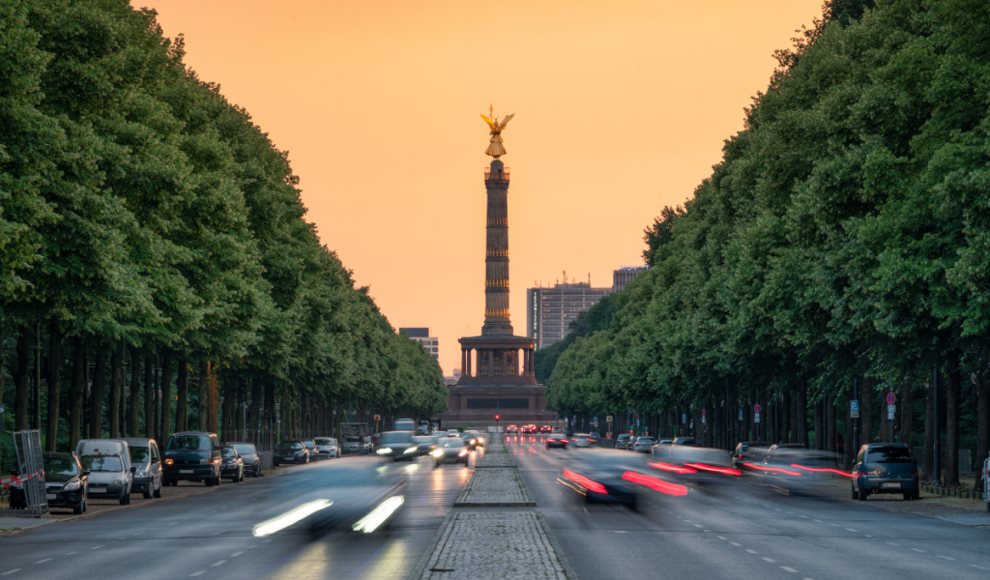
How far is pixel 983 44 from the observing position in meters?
28.6

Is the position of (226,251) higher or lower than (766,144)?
lower

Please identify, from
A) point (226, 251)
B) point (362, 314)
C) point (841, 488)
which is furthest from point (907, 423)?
point (362, 314)

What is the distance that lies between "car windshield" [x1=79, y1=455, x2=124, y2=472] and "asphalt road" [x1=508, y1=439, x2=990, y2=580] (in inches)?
466

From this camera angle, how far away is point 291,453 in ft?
214

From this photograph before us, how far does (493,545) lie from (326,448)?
60.6m

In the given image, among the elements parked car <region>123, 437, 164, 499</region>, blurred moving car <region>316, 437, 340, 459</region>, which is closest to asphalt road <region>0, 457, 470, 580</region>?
parked car <region>123, 437, 164, 499</region>

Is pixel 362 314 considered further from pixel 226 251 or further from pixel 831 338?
pixel 831 338

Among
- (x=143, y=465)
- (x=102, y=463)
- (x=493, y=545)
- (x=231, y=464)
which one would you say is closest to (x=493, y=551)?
(x=493, y=545)

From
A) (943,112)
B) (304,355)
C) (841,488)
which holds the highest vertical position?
(943,112)

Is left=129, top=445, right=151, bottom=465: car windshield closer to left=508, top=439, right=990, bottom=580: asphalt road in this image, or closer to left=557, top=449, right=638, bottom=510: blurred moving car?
left=508, top=439, right=990, bottom=580: asphalt road

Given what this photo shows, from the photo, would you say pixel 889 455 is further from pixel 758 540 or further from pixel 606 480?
pixel 758 540

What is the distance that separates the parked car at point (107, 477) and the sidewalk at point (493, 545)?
962 cm

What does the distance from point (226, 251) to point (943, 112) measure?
922 inches

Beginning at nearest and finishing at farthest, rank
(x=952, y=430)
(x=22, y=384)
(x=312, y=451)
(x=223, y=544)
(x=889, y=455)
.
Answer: (x=223, y=544) → (x=889, y=455) → (x=22, y=384) → (x=952, y=430) → (x=312, y=451)
